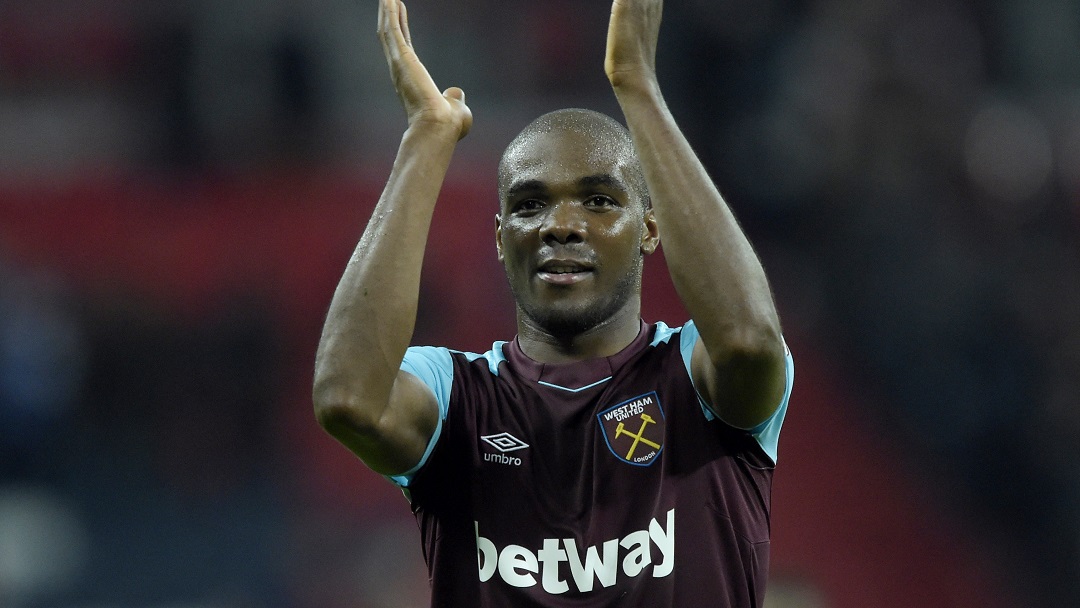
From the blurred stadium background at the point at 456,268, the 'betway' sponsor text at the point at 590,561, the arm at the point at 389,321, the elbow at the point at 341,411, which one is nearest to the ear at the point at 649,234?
the arm at the point at 389,321

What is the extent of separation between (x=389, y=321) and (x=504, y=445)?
0.45 m

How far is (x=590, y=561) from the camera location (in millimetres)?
2762

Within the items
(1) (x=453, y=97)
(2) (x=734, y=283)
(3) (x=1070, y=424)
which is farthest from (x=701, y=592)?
(3) (x=1070, y=424)

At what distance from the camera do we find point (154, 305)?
9070 millimetres

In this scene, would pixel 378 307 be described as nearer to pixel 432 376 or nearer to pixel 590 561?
pixel 432 376

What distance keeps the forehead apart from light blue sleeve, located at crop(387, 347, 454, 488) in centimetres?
46

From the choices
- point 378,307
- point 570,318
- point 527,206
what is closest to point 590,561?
point 570,318

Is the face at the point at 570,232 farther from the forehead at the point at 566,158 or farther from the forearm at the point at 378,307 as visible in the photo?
the forearm at the point at 378,307

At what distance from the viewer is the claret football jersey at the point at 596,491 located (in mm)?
2760

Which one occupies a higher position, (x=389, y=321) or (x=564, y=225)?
(x=564, y=225)

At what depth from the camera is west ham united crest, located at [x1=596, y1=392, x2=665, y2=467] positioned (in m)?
2.87

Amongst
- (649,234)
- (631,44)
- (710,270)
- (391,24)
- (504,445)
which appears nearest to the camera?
(710,270)

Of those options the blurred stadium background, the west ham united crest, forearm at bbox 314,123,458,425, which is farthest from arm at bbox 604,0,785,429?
the blurred stadium background

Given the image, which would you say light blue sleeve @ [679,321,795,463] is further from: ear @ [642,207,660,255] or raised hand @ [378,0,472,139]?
raised hand @ [378,0,472,139]
